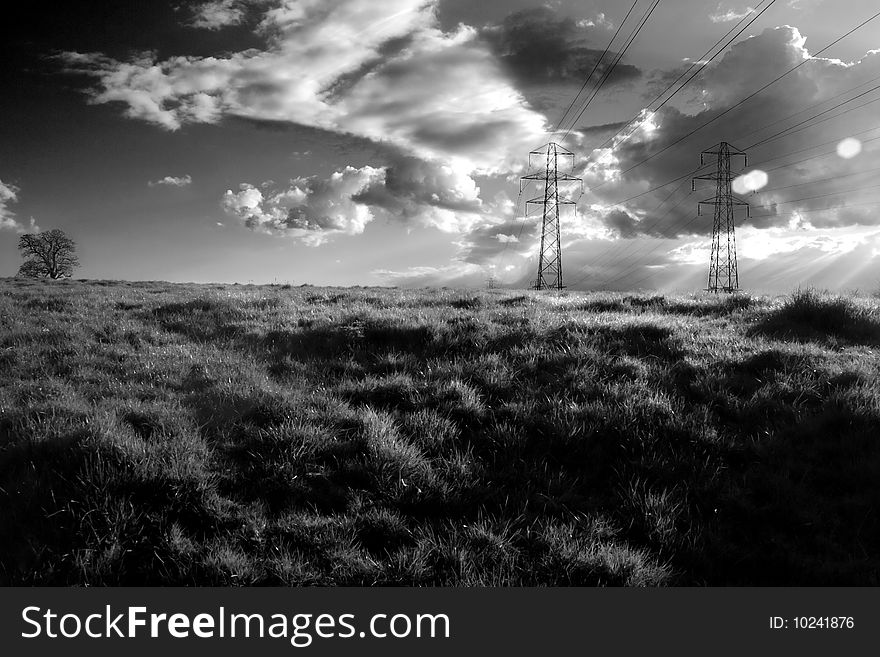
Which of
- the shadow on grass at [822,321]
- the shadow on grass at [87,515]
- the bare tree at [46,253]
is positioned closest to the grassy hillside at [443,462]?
the shadow on grass at [87,515]

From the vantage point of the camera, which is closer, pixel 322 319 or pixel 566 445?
pixel 566 445

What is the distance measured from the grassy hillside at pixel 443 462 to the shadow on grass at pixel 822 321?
94 cm

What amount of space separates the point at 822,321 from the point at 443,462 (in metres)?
10.1

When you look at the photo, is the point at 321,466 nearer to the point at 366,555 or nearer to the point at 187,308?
the point at 366,555

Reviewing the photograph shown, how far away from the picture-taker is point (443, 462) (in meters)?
5.12

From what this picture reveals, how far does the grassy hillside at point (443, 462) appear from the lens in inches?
149

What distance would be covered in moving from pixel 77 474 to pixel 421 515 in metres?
2.93

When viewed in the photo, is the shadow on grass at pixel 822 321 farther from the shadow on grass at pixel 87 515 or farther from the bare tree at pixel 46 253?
the bare tree at pixel 46 253

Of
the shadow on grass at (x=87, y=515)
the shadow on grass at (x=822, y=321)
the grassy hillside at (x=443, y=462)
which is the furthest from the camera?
the shadow on grass at (x=822, y=321)

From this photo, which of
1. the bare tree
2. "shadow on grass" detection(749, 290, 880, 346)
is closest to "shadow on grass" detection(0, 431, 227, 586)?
"shadow on grass" detection(749, 290, 880, 346)

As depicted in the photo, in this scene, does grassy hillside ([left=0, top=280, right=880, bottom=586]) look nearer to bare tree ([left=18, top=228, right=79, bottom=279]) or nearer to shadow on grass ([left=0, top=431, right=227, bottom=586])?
shadow on grass ([left=0, top=431, right=227, bottom=586])

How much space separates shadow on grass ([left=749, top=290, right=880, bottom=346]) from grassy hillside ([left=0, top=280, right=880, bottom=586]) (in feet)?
3.09
